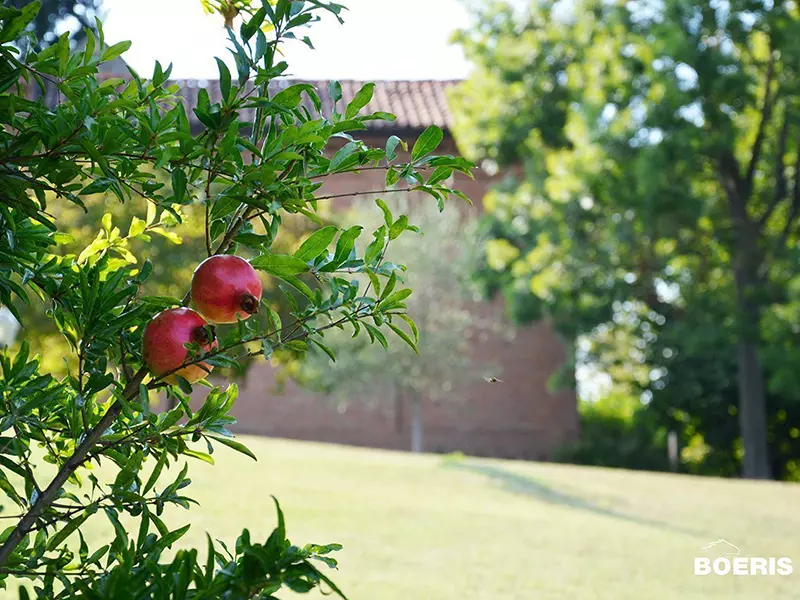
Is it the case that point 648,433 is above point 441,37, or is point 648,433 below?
below

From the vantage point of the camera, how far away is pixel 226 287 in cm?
141

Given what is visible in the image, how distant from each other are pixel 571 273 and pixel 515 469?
21.4 feet

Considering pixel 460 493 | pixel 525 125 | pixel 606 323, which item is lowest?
pixel 460 493

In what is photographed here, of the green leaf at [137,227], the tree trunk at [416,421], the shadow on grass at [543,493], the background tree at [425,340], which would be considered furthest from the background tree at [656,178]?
the green leaf at [137,227]

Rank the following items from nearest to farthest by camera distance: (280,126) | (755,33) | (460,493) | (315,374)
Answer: (280,126), (460,493), (755,33), (315,374)

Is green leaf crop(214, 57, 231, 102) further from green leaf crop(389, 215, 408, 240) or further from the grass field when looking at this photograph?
the grass field

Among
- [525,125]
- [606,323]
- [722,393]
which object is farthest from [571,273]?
[722,393]

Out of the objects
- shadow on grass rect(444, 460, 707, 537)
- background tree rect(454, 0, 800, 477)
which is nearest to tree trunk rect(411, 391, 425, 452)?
background tree rect(454, 0, 800, 477)

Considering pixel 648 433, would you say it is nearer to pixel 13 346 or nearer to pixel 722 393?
pixel 722 393

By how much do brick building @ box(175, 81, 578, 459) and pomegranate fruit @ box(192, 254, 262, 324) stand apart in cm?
1911

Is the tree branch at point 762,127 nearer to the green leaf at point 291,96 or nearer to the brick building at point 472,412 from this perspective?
the brick building at point 472,412

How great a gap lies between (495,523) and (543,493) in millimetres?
1925

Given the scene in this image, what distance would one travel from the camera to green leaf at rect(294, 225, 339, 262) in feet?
4.90

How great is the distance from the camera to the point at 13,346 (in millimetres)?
11859
